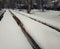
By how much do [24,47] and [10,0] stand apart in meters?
101

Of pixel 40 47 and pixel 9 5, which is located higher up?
pixel 40 47

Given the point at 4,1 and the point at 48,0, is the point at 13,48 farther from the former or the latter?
the point at 4,1

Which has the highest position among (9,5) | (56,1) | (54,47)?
(54,47)

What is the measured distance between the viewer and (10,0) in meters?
103

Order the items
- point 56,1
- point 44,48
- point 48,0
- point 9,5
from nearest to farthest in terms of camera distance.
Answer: point 44,48
point 56,1
point 48,0
point 9,5

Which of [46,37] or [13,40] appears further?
[46,37]

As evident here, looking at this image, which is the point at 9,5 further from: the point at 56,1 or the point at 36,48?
the point at 36,48

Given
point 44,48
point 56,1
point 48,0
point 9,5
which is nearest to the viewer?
point 44,48

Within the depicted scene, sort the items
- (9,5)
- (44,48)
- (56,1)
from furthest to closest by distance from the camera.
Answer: (9,5), (56,1), (44,48)

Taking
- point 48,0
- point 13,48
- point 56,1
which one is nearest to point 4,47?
point 13,48

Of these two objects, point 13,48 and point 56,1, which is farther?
point 56,1

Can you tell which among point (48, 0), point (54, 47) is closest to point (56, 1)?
point (48, 0)

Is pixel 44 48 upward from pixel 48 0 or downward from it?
upward

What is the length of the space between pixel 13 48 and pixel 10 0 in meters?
101
